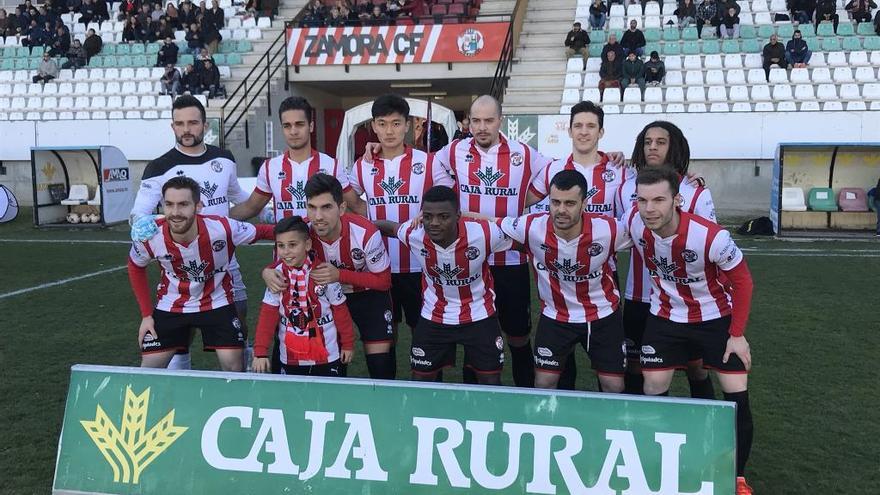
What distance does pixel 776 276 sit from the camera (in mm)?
8148

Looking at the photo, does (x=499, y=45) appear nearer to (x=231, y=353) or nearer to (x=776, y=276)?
(x=776, y=276)

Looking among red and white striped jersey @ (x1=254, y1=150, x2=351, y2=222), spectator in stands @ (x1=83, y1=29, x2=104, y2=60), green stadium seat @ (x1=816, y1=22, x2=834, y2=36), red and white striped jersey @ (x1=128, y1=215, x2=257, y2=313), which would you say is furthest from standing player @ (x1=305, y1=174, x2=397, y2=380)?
spectator in stands @ (x1=83, y1=29, x2=104, y2=60)

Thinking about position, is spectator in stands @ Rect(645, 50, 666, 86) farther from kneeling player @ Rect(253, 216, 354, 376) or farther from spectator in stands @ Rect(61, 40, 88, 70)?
spectator in stands @ Rect(61, 40, 88, 70)

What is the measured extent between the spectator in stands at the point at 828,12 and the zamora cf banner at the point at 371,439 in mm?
15953

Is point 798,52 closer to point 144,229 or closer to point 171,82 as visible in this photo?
point 171,82

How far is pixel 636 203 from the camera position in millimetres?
3598

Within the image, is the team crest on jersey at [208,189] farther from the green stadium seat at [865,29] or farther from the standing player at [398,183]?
the green stadium seat at [865,29]

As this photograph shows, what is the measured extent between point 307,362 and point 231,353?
52 centimetres

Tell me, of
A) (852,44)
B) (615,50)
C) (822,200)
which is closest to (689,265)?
(822,200)

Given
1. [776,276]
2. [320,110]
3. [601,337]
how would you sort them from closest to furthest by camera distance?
[601,337] → [776,276] → [320,110]

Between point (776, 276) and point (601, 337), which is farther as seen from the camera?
point (776, 276)

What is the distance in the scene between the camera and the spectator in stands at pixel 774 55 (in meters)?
14.8

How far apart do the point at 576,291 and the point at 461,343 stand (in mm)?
627

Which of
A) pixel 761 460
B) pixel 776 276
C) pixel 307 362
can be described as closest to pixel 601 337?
pixel 761 460
